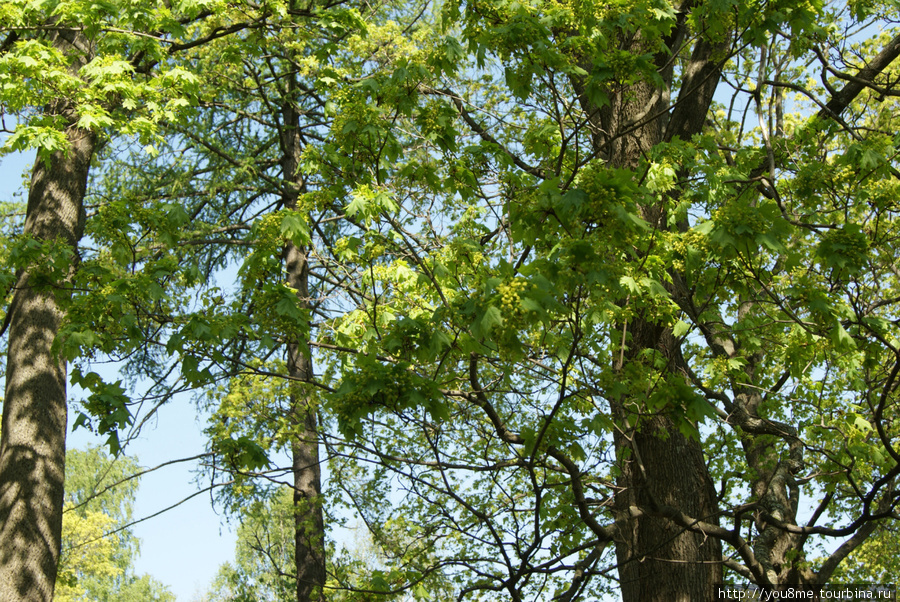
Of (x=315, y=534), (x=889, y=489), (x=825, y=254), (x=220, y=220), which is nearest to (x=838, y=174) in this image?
(x=825, y=254)

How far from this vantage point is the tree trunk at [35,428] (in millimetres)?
6020

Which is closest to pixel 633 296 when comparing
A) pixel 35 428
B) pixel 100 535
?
pixel 35 428

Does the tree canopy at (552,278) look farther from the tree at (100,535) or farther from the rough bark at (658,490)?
the tree at (100,535)

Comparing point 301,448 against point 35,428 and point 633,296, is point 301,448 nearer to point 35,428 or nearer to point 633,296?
point 35,428

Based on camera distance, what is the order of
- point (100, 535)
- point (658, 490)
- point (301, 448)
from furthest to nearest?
point (100, 535)
point (301, 448)
point (658, 490)

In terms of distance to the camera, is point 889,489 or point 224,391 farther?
point 224,391

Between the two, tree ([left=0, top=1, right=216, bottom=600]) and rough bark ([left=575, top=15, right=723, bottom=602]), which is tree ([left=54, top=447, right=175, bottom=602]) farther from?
rough bark ([left=575, top=15, right=723, bottom=602])

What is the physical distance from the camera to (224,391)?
10.1m

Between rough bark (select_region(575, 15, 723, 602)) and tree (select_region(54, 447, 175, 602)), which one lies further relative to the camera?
tree (select_region(54, 447, 175, 602))

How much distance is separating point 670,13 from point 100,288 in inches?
171

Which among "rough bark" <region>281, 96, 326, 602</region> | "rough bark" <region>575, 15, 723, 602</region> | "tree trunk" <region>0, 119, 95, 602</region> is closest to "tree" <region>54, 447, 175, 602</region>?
"rough bark" <region>281, 96, 326, 602</region>

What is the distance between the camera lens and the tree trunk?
6.02m

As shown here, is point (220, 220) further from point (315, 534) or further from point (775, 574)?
point (775, 574)

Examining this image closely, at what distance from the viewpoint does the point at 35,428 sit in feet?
21.3
